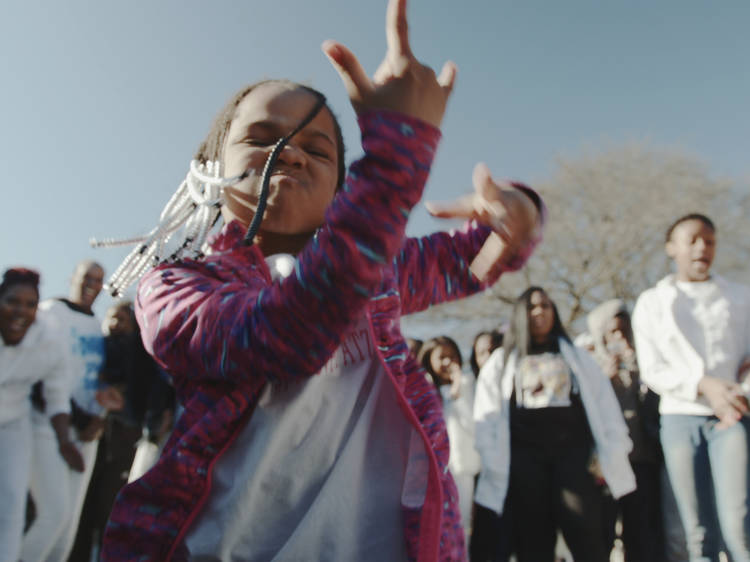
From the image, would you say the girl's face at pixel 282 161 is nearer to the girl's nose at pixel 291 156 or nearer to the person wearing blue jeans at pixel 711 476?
the girl's nose at pixel 291 156

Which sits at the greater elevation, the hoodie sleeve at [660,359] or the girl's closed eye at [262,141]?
the girl's closed eye at [262,141]

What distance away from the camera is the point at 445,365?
18.8 feet

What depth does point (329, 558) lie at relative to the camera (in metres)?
0.90

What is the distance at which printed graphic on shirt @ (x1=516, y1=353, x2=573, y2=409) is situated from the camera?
387 cm

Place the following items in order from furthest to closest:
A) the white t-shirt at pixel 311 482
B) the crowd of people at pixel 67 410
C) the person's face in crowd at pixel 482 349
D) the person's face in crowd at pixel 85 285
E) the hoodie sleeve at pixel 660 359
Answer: the person's face in crowd at pixel 482 349 < the person's face in crowd at pixel 85 285 < the crowd of people at pixel 67 410 < the hoodie sleeve at pixel 660 359 < the white t-shirt at pixel 311 482

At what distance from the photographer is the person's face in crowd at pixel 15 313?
3.83 meters

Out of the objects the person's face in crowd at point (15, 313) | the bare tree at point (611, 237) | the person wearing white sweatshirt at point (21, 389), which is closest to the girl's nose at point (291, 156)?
the person wearing white sweatshirt at point (21, 389)

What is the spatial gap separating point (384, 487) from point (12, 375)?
139 inches

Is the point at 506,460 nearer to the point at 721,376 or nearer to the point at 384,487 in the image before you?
the point at 721,376

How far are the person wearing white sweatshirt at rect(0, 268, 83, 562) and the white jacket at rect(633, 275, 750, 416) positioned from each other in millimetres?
3587

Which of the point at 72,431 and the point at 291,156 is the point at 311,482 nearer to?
the point at 291,156

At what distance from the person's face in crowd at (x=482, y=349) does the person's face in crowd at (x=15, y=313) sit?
3.80 m

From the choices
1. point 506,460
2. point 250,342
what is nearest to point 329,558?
point 250,342

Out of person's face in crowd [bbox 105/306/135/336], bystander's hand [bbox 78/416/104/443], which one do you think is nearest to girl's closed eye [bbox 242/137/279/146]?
bystander's hand [bbox 78/416/104/443]
